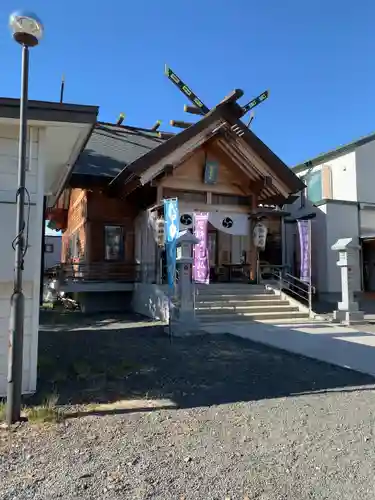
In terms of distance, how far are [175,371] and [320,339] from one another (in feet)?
15.3

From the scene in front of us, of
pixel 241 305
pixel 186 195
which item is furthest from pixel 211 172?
pixel 241 305

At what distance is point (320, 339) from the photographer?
10.0 meters

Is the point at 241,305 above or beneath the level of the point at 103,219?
beneath

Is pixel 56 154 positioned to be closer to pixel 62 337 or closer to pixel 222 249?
pixel 62 337

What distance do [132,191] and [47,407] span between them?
1188 cm

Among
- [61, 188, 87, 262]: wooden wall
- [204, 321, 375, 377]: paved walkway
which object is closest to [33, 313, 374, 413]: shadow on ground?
[204, 321, 375, 377]: paved walkway

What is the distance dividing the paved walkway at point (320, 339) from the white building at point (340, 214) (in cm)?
572

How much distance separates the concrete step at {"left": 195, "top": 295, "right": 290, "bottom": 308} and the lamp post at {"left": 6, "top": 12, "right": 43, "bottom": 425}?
29.5ft

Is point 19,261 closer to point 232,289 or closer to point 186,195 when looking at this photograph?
point 232,289

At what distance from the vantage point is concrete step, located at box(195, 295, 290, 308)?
13.5 m

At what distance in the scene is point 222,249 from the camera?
63.5ft

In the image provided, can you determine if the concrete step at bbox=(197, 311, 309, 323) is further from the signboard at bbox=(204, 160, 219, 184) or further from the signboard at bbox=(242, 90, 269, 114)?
the signboard at bbox=(242, 90, 269, 114)

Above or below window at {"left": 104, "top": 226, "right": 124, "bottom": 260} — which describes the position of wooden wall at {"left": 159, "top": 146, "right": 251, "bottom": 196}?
above

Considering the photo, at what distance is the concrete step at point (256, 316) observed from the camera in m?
12.7
